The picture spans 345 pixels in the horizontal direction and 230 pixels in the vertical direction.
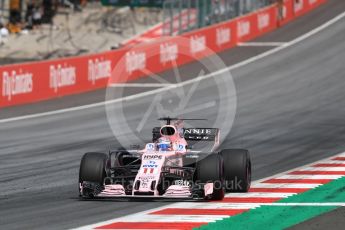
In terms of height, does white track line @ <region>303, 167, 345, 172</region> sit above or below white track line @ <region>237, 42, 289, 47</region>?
below

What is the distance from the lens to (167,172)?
16.1 m

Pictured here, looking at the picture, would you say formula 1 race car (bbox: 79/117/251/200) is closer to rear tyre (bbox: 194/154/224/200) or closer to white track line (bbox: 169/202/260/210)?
rear tyre (bbox: 194/154/224/200)

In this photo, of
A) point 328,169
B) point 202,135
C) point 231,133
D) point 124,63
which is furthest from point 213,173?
point 124,63

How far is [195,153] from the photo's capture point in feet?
55.1

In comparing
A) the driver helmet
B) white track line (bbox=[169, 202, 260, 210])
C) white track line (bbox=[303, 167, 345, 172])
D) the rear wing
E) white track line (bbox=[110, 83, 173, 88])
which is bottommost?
white track line (bbox=[169, 202, 260, 210])

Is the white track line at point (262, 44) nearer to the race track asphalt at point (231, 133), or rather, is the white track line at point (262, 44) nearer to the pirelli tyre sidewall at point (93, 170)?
the race track asphalt at point (231, 133)

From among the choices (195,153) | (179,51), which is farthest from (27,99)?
(195,153)

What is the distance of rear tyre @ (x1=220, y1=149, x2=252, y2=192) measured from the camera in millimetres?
16891

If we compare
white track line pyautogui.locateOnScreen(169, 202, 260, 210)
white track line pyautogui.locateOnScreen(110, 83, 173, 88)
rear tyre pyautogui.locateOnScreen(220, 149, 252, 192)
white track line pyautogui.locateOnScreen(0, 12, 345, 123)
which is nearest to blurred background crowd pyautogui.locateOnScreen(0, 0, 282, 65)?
white track line pyautogui.locateOnScreen(0, 12, 345, 123)

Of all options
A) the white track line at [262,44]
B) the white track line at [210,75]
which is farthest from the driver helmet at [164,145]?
the white track line at [262,44]

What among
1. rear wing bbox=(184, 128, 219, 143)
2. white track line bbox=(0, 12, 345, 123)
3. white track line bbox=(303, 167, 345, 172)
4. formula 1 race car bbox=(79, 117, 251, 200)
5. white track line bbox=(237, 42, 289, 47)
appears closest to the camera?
formula 1 race car bbox=(79, 117, 251, 200)

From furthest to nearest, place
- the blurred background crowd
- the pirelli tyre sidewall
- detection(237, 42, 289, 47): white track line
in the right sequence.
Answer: the blurred background crowd, detection(237, 42, 289, 47): white track line, the pirelli tyre sidewall

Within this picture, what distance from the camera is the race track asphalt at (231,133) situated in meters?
16.0

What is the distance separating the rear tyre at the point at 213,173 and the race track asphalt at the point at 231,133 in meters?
0.80
